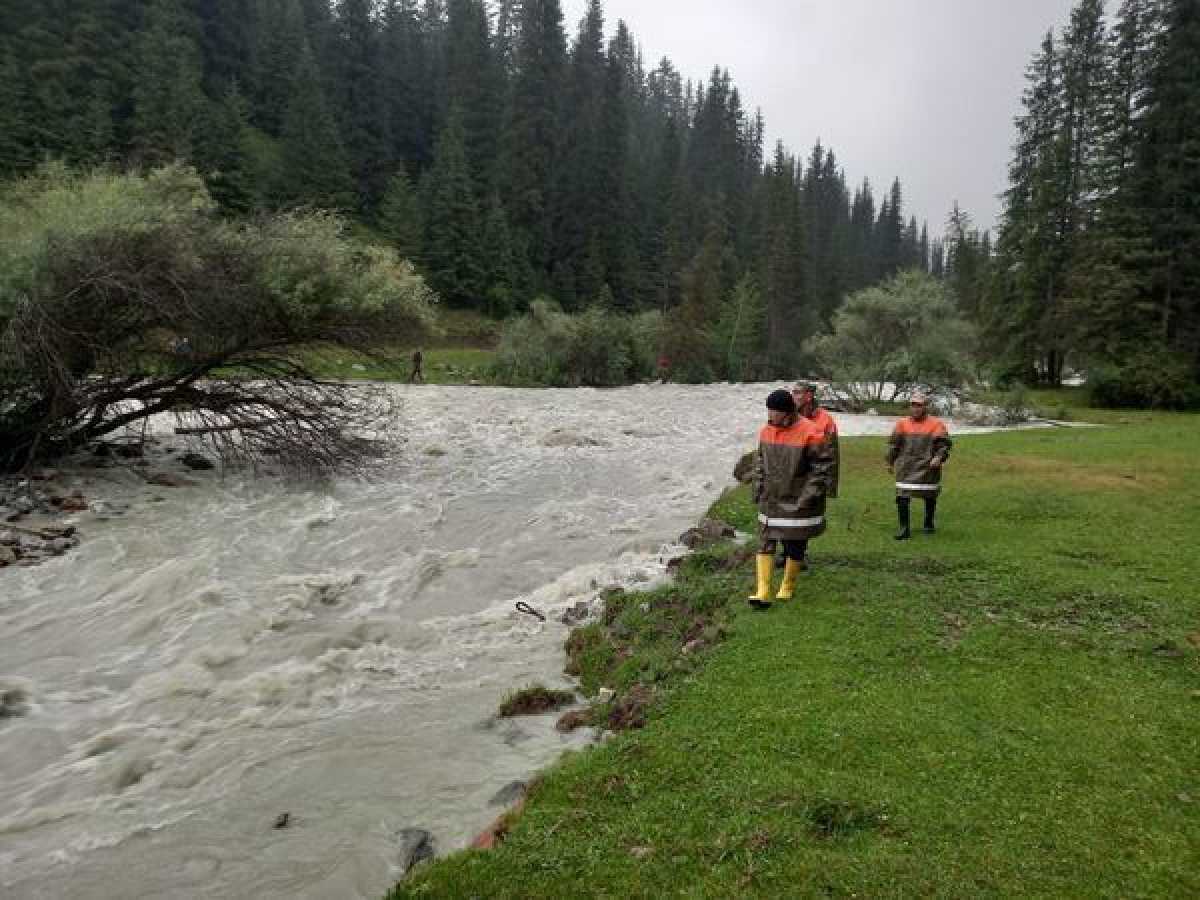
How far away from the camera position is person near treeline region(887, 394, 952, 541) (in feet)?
39.9

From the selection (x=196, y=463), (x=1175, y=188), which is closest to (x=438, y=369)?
(x=196, y=463)

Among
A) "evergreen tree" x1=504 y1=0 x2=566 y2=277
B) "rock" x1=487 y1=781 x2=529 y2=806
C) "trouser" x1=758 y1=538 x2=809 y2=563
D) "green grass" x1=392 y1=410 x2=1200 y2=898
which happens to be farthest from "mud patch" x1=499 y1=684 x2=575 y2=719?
"evergreen tree" x1=504 y1=0 x2=566 y2=277

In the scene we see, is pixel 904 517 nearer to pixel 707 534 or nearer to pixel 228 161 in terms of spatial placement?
pixel 707 534

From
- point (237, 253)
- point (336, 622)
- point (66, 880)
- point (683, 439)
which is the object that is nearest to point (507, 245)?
point (683, 439)

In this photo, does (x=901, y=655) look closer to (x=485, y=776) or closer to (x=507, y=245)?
(x=485, y=776)

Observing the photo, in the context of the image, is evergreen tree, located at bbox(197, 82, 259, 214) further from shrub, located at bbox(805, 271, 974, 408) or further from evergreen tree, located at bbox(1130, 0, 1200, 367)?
evergreen tree, located at bbox(1130, 0, 1200, 367)

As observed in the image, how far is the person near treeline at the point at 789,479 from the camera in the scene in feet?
28.9

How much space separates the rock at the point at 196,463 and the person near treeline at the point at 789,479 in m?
17.2

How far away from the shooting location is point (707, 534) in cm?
1424

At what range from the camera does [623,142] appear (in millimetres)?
94938

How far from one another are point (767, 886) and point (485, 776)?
3382 millimetres

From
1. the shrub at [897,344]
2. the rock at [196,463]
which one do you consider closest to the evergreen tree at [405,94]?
the shrub at [897,344]

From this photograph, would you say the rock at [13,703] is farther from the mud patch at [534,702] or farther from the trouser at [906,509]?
the trouser at [906,509]

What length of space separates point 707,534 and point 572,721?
6.92 metres
